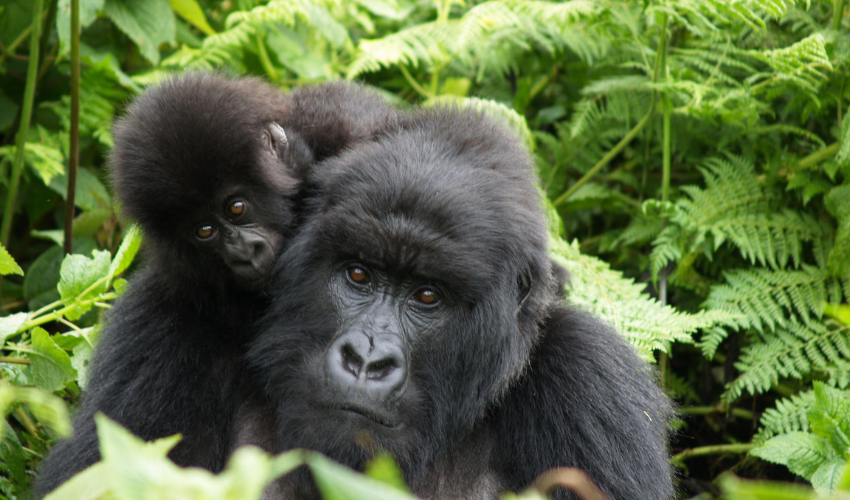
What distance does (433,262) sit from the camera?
2.26m

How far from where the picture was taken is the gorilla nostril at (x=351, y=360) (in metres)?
2.13

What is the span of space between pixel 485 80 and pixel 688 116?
1.33 meters

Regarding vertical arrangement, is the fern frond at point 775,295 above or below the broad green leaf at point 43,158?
below

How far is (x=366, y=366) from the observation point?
2.13m

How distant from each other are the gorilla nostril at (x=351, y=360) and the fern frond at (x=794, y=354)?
6.27 ft

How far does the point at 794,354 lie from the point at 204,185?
2465mm

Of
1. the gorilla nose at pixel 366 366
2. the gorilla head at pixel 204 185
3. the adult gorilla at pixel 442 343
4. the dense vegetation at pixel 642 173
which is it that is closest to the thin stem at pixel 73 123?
the dense vegetation at pixel 642 173

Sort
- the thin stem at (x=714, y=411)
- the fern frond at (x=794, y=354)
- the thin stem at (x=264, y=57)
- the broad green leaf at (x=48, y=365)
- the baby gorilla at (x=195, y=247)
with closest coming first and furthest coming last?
the baby gorilla at (x=195, y=247)
the broad green leaf at (x=48, y=365)
the fern frond at (x=794, y=354)
the thin stem at (x=714, y=411)
the thin stem at (x=264, y=57)

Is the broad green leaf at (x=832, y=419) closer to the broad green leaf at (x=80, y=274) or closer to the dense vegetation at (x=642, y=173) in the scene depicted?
the dense vegetation at (x=642, y=173)

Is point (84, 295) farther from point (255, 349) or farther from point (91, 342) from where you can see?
point (255, 349)

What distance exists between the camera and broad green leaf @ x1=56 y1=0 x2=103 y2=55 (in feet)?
11.9

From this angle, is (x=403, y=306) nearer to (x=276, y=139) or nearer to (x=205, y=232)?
(x=205, y=232)

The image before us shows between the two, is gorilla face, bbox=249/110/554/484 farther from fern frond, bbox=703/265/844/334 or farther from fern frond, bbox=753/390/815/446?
fern frond, bbox=703/265/844/334

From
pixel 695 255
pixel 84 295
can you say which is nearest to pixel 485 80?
pixel 695 255
